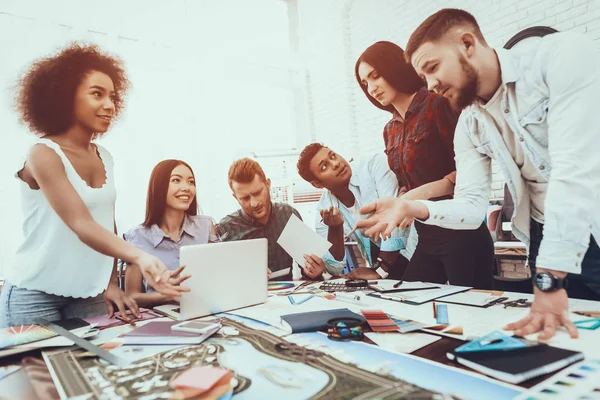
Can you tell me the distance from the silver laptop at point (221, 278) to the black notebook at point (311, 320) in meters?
0.30

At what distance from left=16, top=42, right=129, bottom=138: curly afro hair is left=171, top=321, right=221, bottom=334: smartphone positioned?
1264 millimetres

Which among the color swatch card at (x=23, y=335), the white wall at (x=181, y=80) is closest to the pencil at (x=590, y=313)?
the color swatch card at (x=23, y=335)

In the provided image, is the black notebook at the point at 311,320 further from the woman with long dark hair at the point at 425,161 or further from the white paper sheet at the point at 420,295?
the woman with long dark hair at the point at 425,161

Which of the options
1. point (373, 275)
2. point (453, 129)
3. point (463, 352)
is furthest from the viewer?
point (373, 275)

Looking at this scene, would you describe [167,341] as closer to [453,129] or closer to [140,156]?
[453,129]

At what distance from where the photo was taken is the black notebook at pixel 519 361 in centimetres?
66

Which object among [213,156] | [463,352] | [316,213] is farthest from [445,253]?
[213,156]

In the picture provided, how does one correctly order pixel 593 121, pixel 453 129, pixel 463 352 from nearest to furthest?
pixel 463 352
pixel 593 121
pixel 453 129

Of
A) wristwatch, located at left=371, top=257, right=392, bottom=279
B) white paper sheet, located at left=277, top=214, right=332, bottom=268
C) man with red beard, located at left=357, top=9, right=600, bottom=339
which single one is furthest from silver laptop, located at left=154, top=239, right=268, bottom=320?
wristwatch, located at left=371, top=257, right=392, bottom=279

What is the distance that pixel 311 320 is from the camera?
1.05 meters

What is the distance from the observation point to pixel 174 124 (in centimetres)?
308

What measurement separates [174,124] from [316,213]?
52.1 inches

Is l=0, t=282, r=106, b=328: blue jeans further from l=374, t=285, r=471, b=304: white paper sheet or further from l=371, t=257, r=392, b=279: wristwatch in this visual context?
l=371, t=257, r=392, b=279: wristwatch

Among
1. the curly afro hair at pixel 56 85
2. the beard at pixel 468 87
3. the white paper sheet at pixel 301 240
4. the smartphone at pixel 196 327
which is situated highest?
the curly afro hair at pixel 56 85
